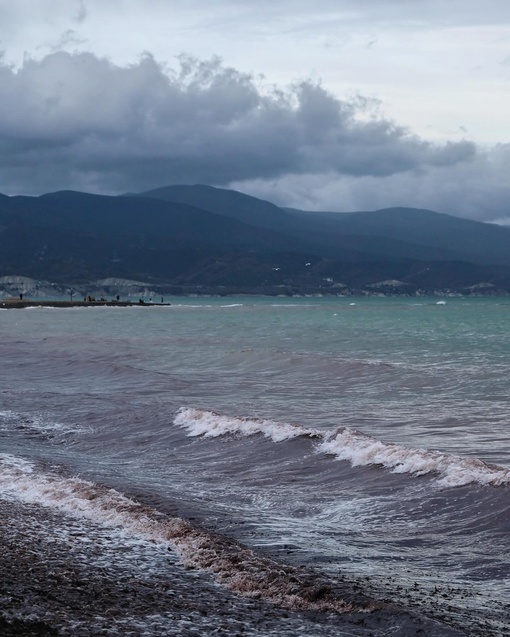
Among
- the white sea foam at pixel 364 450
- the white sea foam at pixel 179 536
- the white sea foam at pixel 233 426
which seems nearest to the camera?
the white sea foam at pixel 179 536

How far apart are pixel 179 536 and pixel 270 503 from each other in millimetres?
2903

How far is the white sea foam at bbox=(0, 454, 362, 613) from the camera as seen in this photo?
9.61 meters

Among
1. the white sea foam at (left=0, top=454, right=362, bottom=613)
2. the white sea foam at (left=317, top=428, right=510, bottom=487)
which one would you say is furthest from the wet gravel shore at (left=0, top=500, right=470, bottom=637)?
the white sea foam at (left=317, top=428, right=510, bottom=487)

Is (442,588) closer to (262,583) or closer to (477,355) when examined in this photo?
(262,583)

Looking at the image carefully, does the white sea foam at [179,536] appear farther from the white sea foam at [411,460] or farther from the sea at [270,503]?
the white sea foam at [411,460]

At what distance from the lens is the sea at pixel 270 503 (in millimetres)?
9070

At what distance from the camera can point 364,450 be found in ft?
58.3

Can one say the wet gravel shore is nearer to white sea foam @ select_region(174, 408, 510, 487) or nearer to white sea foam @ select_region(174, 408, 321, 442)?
white sea foam @ select_region(174, 408, 510, 487)

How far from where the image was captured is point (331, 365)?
39.3 meters

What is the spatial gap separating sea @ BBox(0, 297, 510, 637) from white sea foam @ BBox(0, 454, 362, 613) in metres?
0.03

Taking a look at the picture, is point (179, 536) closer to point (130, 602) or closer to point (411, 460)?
point (130, 602)

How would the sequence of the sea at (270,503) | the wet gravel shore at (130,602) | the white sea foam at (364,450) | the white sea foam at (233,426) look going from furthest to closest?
the white sea foam at (233,426), the white sea foam at (364,450), the sea at (270,503), the wet gravel shore at (130,602)

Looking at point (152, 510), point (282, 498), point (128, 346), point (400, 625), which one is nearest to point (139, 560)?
point (152, 510)

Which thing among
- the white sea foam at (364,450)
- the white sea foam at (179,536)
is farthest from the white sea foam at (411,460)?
the white sea foam at (179,536)
